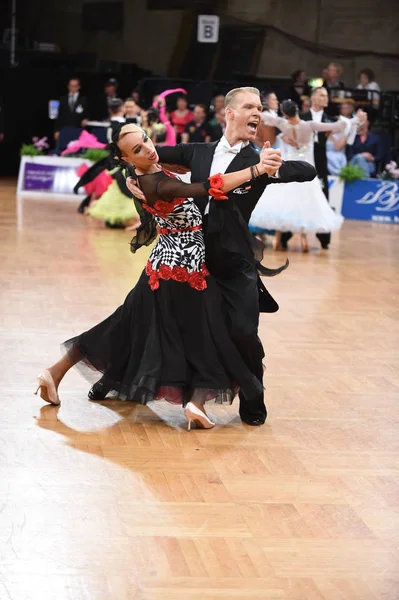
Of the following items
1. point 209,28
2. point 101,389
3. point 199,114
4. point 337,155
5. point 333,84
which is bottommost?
point 101,389

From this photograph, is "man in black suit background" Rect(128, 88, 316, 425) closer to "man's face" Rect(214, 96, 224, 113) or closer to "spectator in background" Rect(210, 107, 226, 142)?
"spectator in background" Rect(210, 107, 226, 142)

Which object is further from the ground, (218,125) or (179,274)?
(179,274)

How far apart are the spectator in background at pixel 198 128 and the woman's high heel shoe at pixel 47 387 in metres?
8.84

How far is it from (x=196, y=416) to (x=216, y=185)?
878 millimetres

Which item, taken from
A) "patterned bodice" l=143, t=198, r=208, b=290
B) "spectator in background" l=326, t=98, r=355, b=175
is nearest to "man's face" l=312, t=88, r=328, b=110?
"spectator in background" l=326, t=98, r=355, b=175

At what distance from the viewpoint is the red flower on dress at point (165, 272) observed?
156 inches

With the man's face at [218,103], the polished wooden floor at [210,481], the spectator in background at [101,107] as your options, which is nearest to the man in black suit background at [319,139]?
the polished wooden floor at [210,481]

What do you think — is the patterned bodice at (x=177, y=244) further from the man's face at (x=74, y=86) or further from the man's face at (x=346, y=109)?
the man's face at (x=74, y=86)

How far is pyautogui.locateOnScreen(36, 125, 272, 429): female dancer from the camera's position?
3.88m

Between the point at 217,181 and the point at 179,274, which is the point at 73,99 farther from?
the point at 217,181

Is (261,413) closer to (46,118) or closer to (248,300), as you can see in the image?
(248,300)

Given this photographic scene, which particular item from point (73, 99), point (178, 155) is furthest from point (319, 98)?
point (73, 99)

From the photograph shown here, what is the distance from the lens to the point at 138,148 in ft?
12.5

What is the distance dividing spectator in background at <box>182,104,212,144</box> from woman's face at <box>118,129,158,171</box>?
891 centimetres
